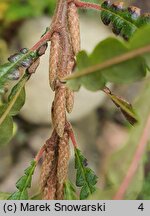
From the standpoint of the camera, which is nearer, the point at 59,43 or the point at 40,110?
the point at 59,43

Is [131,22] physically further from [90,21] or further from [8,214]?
[90,21]

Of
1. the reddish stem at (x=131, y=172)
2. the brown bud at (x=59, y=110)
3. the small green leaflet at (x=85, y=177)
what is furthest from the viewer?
the small green leaflet at (x=85, y=177)

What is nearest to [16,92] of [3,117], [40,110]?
[3,117]

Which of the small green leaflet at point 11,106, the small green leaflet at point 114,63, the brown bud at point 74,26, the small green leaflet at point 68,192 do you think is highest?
the brown bud at point 74,26

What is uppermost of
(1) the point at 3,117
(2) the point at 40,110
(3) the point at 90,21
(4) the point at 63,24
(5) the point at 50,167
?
(3) the point at 90,21

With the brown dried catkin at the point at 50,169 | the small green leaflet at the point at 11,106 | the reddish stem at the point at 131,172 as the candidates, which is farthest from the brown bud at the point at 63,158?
the reddish stem at the point at 131,172

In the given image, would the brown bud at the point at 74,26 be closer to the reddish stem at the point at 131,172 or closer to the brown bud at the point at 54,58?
the brown bud at the point at 54,58

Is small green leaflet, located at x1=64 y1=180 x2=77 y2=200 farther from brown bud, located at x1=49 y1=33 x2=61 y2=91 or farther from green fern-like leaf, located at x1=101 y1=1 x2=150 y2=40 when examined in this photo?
green fern-like leaf, located at x1=101 y1=1 x2=150 y2=40
